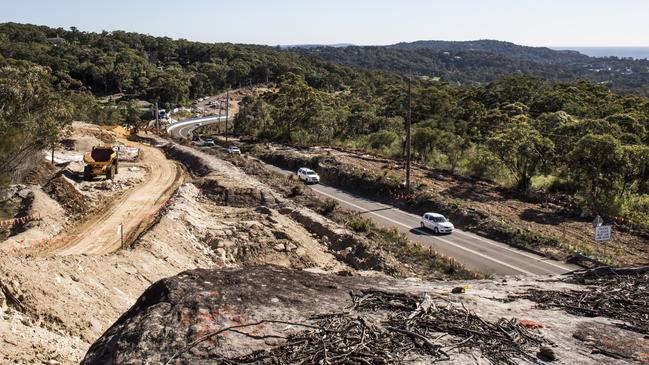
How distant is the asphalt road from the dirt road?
517 inches

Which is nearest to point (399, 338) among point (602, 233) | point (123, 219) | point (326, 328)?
point (326, 328)

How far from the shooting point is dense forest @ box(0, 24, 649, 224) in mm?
32750

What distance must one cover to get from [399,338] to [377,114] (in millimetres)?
77730

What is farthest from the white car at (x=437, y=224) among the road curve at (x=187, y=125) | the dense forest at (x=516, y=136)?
the road curve at (x=187, y=125)

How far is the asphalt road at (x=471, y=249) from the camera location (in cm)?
2447

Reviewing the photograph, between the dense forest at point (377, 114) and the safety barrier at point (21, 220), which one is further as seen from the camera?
the dense forest at point (377, 114)

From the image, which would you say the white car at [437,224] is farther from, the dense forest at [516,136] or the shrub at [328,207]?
the dense forest at [516,136]

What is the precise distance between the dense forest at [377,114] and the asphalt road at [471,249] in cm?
1034

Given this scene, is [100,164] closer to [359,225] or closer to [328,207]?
[328,207]

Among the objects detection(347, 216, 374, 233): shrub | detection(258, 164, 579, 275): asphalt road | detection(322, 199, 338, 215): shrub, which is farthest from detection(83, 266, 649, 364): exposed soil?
detection(322, 199, 338, 215): shrub

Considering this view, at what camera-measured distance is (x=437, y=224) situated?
30.3 meters

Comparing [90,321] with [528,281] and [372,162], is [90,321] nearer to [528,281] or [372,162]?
[528,281]

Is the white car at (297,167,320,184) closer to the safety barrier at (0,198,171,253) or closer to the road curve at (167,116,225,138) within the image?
the safety barrier at (0,198,171,253)

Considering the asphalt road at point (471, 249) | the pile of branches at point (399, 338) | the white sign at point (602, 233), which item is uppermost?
the pile of branches at point (399, 338)
